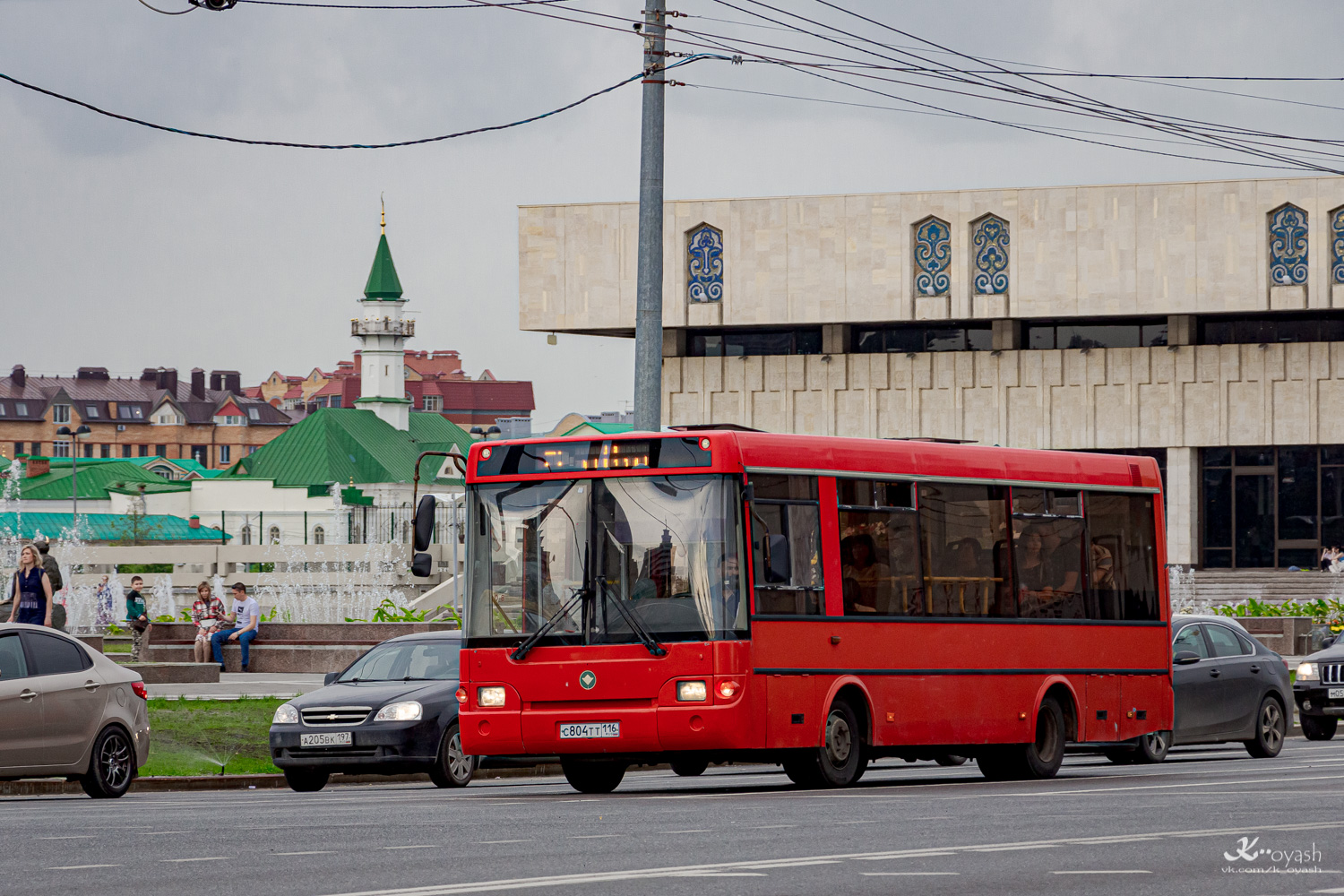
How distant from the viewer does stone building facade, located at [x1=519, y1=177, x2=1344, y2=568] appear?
6125 cm

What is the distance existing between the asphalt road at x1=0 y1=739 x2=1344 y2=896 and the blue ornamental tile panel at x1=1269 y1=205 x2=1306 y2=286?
46.6m

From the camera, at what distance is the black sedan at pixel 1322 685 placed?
77.4 ft

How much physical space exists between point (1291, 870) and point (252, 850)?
16.5 ft

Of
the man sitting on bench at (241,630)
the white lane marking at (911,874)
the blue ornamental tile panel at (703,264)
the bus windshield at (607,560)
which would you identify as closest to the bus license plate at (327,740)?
the bus windshield at (607,560)

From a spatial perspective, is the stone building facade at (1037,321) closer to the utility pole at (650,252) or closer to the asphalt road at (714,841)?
the utility pole at (650,252)

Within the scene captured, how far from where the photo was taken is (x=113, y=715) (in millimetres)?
15984

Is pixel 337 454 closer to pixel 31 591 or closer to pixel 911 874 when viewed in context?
pixel 31 591

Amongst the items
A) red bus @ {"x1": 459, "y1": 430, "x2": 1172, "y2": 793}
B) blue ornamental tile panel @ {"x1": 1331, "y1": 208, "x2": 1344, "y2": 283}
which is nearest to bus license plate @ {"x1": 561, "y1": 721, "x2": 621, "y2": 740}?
red bus @ {"x1": 459, "y1": 430, "x2": 1172, "y2": 793}

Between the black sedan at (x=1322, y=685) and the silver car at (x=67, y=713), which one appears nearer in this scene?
the silver car at (x=67, y=713)

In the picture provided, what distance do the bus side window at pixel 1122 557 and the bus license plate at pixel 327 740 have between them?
252 inches

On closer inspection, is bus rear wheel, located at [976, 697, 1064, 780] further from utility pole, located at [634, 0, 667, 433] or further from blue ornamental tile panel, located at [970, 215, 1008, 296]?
blue ornamental tile panel, located at [970, 215, 1008, 296]

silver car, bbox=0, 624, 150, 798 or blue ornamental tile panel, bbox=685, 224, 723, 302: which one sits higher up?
blue ornamental tile panel, bbox=685, 224, 723, 302

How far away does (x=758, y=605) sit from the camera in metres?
14.8

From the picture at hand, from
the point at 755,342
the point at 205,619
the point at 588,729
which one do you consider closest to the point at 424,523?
the point at 588,729
